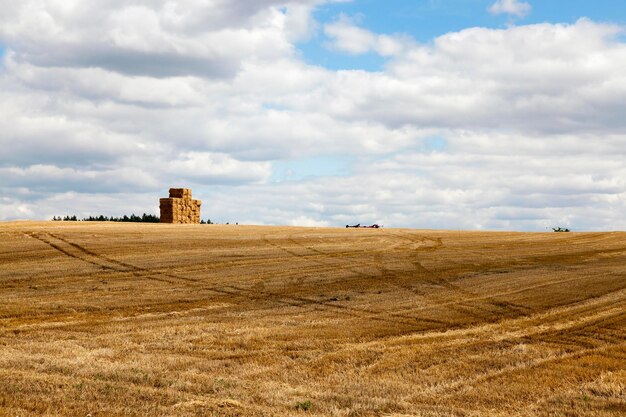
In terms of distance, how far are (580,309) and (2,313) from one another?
18917 millimetres

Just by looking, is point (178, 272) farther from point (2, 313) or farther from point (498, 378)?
point (498, 378)

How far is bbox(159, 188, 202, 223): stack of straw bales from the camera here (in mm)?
59250

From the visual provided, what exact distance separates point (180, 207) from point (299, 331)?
42.2m

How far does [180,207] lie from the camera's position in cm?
6009

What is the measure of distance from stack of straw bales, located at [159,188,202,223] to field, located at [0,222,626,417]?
1770cm

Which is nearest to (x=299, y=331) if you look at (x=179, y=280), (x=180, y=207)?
(x=179, y=280)

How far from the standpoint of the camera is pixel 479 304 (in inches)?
968

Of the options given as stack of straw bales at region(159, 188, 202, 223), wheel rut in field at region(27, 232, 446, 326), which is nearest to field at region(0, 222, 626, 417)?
wheel rut in field at region(27, 232, 446, 326)

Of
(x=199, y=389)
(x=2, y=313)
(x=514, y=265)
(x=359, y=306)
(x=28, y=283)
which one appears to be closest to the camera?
(x=199, y=389)

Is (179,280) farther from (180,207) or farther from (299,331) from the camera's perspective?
(180,207)

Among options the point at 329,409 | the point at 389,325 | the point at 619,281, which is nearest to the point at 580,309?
the point at 389,325

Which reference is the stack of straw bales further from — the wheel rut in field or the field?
the wheel rut in field

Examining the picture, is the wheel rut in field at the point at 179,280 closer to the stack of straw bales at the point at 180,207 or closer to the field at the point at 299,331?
the field at the point at 299,331

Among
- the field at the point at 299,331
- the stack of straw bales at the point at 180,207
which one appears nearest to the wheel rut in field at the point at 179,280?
the field at the point at 299,331
